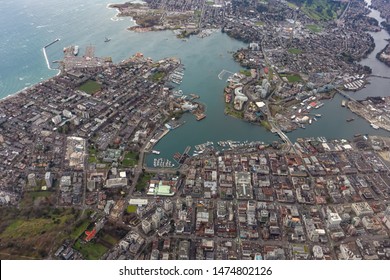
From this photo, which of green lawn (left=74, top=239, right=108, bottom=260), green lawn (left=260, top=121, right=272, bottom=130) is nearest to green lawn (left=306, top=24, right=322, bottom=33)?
green lawn (left=260, top=121, right=272, bottom=130)

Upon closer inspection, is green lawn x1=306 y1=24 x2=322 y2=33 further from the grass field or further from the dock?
the grass field

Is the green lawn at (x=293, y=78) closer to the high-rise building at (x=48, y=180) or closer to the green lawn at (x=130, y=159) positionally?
the green lawn at (x=130, y=159)

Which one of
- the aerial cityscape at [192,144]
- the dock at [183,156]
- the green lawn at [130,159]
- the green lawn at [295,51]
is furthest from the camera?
the green lawn at [295,51]

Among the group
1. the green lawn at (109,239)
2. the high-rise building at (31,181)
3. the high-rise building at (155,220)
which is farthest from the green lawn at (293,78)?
the high-rise building at (31,181)

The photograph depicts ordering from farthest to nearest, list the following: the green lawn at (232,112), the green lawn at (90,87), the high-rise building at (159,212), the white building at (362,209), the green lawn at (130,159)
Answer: the green lawn at (90,87), the green lawn at (232,112), the green lawn at (130,159), the white building at (362,209), the high-rise building at (159,212)

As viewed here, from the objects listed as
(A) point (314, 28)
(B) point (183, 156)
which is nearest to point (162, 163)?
(B) point (183, 156)

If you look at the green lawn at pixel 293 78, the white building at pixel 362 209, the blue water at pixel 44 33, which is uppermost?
the white building at pixel 362 209

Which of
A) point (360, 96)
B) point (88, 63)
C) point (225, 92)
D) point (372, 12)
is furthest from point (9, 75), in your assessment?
point (372, 12)

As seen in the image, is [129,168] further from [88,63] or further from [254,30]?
[254,30]
